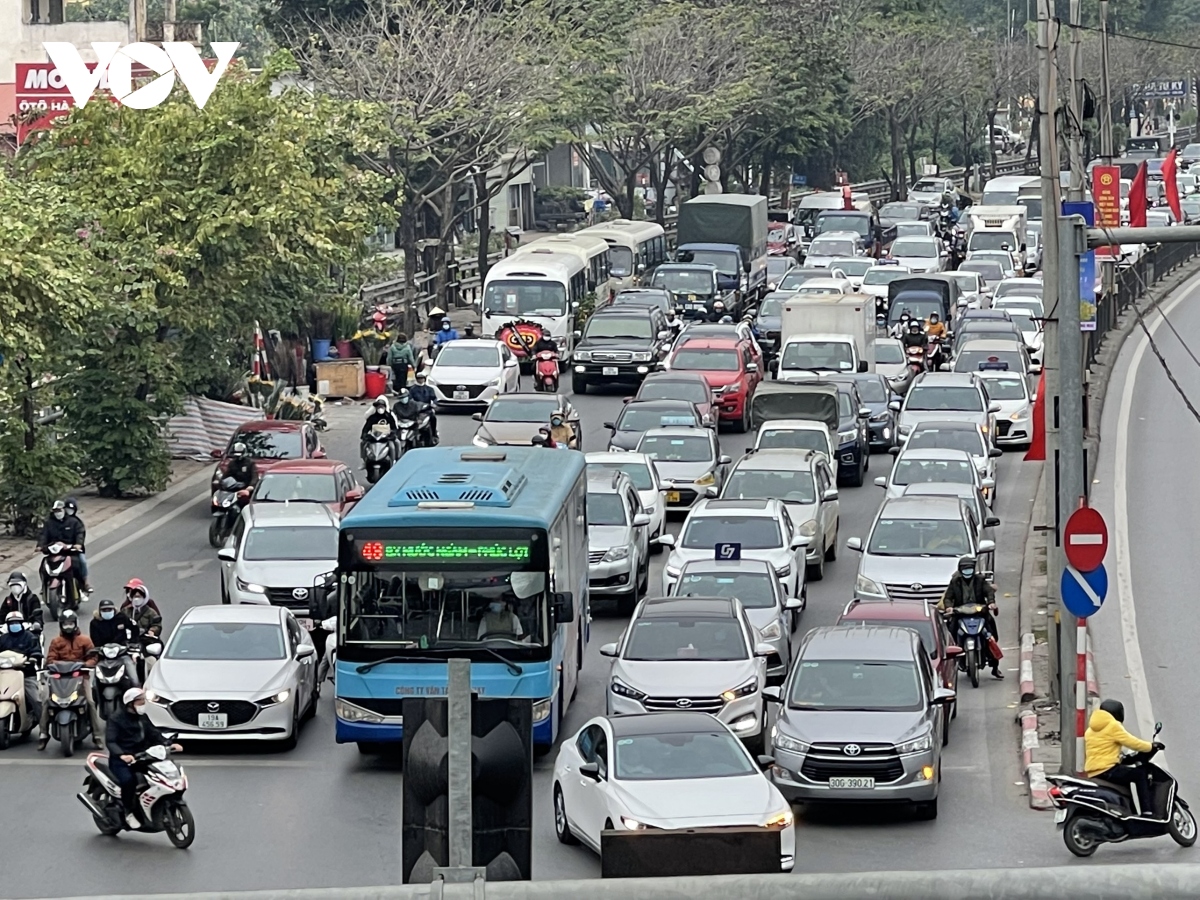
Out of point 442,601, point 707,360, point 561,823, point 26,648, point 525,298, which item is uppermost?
point 525,298

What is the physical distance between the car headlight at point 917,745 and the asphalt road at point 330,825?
685mm

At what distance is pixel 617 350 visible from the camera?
1908 inches

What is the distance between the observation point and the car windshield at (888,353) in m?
48.2

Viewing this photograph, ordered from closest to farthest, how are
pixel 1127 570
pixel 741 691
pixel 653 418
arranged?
1. pixel 741 691
2. pixel 1127 570
3. pixel 653 418

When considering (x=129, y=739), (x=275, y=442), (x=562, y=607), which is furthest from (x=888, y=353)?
(x=129, y=739)

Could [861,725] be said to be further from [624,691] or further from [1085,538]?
[624,691]

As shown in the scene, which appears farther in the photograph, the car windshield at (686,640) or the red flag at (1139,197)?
the red flag at (1139,197)

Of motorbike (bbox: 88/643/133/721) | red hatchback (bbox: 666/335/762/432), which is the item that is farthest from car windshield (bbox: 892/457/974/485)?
motorbike (bbox: 88/643/133/721)

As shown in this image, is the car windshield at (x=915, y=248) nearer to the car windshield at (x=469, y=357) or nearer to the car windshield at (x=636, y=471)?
the car windshield at (x=469, y=357)

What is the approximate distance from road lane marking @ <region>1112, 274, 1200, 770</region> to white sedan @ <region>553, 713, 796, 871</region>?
5.06 m

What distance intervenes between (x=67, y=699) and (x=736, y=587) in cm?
777

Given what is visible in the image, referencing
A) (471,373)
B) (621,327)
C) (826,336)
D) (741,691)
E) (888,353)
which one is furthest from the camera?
(621,327)

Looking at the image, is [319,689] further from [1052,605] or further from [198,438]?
[198,438]

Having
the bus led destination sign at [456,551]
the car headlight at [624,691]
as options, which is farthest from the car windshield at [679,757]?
the car headlight at [624,691]
